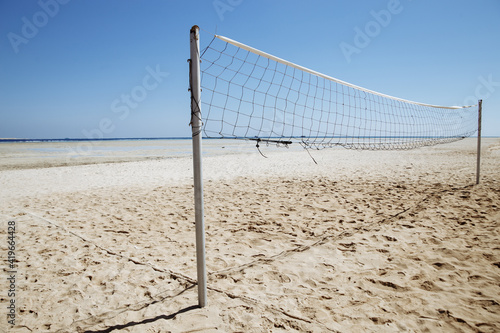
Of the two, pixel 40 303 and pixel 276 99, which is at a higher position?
pixel 276 99

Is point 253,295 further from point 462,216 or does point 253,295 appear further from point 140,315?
point 462,216

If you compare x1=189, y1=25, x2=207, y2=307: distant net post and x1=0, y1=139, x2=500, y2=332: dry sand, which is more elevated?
x1=189, y1=25, x2=207, y2=307: distant net post

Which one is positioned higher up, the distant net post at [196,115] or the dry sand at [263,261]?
the distant net post at [196,115]

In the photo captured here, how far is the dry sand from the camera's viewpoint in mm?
2068

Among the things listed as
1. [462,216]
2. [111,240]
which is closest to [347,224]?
[462,216]

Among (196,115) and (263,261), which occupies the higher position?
(196,115)

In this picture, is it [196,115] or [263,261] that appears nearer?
[196,115]

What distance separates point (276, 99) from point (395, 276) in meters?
3.04

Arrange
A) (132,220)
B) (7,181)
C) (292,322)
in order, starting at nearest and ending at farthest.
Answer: (292,322)
(132,220)
(7,181)

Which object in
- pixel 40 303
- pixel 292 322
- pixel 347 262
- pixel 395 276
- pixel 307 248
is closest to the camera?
pixel 292 322

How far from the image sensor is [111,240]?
3.61 m

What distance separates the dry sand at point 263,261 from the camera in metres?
2.07

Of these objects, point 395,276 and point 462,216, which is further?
point 462,216

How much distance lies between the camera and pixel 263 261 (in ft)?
9.92
